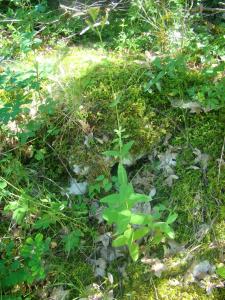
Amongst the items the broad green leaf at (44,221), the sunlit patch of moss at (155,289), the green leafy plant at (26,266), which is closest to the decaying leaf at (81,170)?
the broad green leaf at (44,221)

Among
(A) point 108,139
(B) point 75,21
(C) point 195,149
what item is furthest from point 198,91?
(B) point 75,21

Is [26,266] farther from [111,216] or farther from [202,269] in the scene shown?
[202,269]

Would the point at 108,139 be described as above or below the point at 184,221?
above

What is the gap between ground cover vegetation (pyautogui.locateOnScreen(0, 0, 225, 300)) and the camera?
2574mm

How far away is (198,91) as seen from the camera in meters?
3.06

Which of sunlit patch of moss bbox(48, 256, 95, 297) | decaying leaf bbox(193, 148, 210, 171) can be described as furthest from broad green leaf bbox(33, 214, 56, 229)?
decaying leaf bbox(193, 148, 210, 171)

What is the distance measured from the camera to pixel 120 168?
2.24 m

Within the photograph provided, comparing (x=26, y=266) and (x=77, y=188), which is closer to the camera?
(x=26, y=266)

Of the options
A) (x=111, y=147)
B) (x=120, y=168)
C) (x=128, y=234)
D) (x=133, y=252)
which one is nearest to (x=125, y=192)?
(x=120, y=168)

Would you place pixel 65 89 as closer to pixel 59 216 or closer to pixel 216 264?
pixel 59 216

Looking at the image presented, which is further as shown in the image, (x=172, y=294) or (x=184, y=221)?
(x=184, y=221)

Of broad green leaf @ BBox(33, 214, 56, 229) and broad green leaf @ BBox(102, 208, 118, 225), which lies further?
broad green leaf @ BBox(33, 214, 56, 229)

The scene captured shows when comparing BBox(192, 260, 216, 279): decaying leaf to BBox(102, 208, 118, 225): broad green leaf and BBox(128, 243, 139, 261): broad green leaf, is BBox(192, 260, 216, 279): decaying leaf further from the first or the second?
BBox(102, 208, 118, 225): broad green leaf

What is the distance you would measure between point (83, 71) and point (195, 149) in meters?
1.31
